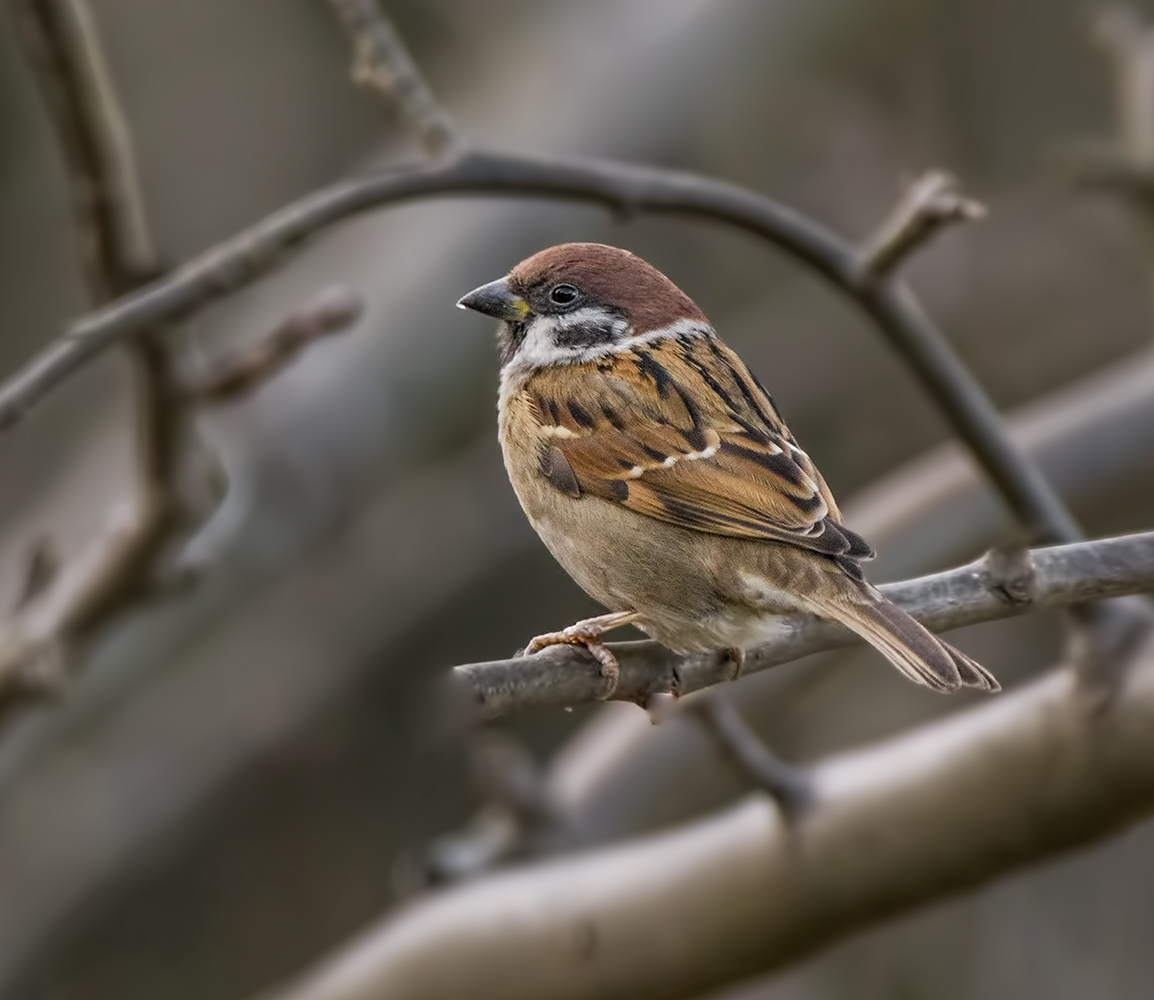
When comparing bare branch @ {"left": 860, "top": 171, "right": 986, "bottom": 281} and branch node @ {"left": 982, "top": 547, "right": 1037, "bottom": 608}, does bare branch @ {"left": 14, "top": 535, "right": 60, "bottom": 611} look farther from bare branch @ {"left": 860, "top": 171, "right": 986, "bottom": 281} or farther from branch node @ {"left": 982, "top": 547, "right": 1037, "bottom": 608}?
branch node @ {"left": 982, "top": 547, "right": 1037, "bottom": 608}

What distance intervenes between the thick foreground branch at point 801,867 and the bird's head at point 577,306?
1.11m

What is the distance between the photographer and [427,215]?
290 inches

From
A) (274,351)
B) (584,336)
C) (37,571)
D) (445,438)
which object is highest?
(445,438)

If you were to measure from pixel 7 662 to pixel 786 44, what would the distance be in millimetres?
4805

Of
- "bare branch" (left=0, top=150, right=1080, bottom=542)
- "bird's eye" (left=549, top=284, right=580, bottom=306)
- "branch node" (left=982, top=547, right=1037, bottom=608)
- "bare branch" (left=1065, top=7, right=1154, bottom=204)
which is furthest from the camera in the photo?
"bare branch" (left=1065, top=7, right=1154, bottom=204)

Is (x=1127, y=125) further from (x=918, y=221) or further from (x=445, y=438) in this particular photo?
(x=445, y=438)

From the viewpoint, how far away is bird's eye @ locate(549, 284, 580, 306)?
354cm

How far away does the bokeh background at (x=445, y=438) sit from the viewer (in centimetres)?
638

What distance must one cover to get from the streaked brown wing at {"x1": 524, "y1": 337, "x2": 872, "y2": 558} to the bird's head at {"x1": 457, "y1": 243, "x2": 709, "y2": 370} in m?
0.04

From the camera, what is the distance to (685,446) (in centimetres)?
356

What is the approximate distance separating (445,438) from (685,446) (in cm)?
401

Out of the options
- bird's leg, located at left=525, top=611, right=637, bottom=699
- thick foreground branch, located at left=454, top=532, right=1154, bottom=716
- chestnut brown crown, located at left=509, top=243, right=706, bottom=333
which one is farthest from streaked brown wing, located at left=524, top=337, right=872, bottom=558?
thick foreground branch, located at left=454, top=532, right=1154, bottom=716

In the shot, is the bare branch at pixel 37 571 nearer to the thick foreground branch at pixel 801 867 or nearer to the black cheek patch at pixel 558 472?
the black cheek patch at pixel 558 472

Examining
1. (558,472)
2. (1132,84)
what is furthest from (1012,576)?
(1132,84)
